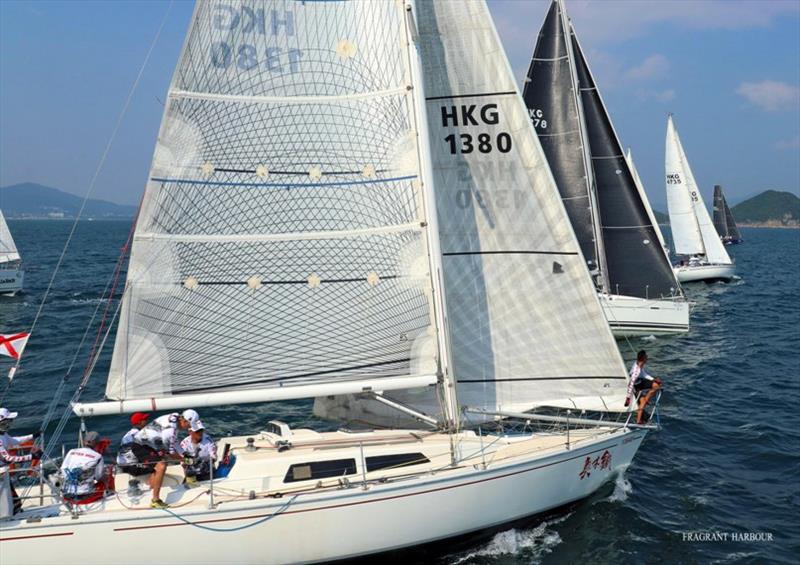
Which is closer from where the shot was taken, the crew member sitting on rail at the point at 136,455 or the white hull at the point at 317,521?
the white hull at the point at 317,521

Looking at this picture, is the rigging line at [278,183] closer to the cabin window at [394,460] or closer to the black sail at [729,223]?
the cabin window at [394,460]

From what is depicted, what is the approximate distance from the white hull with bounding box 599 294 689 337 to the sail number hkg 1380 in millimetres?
16653

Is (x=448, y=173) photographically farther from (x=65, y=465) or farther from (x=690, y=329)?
(x=690, y=329)

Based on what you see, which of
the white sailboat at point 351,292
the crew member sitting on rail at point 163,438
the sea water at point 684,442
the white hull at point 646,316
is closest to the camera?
the white sailboat at point 351,292

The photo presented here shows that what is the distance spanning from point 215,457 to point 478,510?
394 centimetres

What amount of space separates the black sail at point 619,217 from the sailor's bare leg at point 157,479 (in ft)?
67.8

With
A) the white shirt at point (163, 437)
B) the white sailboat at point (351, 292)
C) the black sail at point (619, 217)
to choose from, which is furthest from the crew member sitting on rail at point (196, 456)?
the black sail at point (619, 217)

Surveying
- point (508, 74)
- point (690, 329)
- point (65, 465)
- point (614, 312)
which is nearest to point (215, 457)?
point (65, 465)

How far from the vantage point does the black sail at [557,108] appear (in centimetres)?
2425

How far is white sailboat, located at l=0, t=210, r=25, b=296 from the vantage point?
36.8m

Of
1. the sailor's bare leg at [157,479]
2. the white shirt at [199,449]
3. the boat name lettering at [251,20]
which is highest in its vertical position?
the boat name lettering at [251,20]

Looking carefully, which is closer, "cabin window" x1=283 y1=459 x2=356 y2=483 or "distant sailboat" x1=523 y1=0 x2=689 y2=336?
"cabin window" x1=283 y1=459 x2=356 y2=483

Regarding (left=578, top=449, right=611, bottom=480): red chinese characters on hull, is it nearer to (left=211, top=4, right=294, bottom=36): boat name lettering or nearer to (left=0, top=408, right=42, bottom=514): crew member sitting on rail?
(left=211, top=4, right=294, bottom=36): boat name lettering

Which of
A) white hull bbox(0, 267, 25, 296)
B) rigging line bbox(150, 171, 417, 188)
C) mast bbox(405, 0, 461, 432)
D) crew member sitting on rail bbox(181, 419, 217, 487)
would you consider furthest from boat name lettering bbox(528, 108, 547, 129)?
white hull bbox(0, 267, 25, 296)
